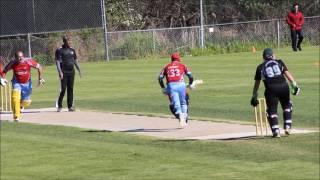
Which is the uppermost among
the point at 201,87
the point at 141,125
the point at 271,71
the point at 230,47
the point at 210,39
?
the point at 271,71

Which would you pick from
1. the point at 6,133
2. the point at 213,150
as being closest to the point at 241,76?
the point at 6,133

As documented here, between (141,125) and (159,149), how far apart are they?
4388mm

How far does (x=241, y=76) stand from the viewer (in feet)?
111

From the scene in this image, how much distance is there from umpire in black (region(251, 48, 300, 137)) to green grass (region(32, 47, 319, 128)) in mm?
2786

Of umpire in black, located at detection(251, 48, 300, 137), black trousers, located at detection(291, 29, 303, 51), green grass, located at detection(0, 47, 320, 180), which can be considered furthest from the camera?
black trousers, located at detection(291, 29, 303, 51)

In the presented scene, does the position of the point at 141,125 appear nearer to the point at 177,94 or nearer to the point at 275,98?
the point at 177,94

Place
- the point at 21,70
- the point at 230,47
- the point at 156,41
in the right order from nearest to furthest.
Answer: the point at 21,70, the point at 156,41, the point at 230,47

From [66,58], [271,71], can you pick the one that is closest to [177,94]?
[271,71]

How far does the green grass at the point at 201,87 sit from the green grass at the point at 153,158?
146 inches

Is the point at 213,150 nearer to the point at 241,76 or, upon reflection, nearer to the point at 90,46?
the point at 241,76

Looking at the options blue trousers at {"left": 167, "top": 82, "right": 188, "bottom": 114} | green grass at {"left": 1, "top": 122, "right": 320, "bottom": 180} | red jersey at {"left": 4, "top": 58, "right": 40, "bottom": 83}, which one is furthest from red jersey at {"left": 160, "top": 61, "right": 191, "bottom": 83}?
red jersey at {"left": 4, "top": 58, "right": 40, "bottom": 83}

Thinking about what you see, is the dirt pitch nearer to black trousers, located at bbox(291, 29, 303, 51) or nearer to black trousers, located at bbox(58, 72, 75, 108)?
black trousers, located at bbox(58, 72, 75, 108)

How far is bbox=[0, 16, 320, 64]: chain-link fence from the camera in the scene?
4906 centimetres

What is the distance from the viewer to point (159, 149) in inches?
706
